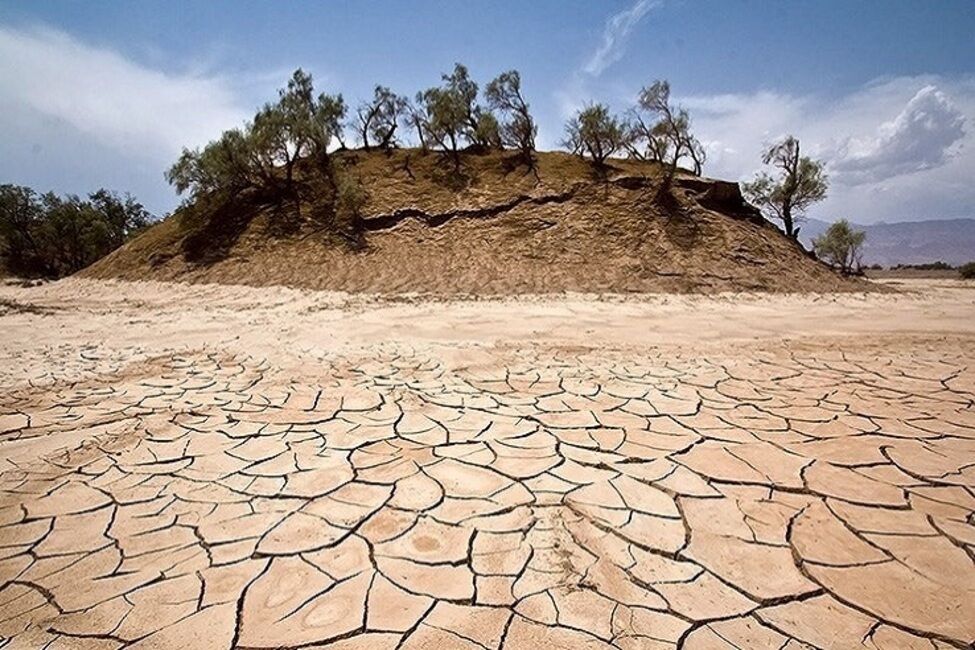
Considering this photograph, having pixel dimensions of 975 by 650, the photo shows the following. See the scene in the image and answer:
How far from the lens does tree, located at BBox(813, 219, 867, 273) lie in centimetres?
2328

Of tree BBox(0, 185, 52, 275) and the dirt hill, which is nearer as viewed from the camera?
the dirt hill

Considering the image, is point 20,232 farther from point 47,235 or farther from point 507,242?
point 507,242

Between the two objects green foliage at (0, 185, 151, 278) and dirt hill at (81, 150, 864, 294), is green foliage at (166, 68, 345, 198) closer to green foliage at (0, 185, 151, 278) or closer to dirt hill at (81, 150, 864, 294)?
dirt hill at (81, 150, 864, 294)

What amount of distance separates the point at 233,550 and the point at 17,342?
7.28 metres

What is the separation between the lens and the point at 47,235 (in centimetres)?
2423

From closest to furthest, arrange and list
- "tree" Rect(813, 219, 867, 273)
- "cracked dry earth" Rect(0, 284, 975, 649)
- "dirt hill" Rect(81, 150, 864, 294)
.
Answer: "cracked dry earth" Rect(0, 284, 975, 649) < "dirt hill" Rect(81, 150, 864, 294) < "tree" Rect(813, 219, 867, 273)

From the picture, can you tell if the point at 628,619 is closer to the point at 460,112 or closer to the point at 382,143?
the point at 460,112

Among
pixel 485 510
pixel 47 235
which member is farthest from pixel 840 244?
pixel 47 235

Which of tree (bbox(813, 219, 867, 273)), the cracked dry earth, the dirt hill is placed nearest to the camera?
the cracked dry earth

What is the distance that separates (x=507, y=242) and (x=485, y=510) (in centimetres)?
1531

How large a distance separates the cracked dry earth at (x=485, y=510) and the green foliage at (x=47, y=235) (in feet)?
86.4

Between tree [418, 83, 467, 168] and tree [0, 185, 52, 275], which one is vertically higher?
tree [418, 83, 467, 168]

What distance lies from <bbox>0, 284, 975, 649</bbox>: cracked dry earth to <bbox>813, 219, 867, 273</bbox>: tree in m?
23.1

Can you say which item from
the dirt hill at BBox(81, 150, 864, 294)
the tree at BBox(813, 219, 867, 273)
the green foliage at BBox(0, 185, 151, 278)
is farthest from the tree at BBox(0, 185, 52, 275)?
the tree at BBox(813, 219, 867, 273)
